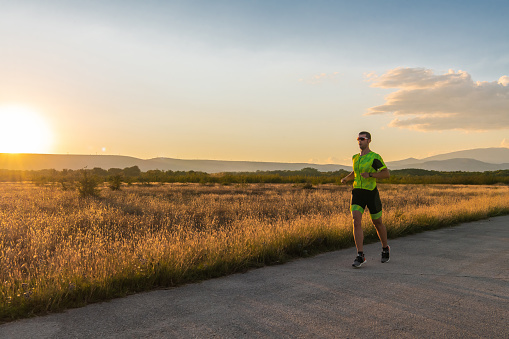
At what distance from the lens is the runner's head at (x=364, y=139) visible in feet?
22.8

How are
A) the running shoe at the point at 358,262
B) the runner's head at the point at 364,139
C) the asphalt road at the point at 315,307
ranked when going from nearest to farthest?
the asphalt road at the point at 315,307, the running shoe at the point at 358,262, the runner's head at the point at 364,139

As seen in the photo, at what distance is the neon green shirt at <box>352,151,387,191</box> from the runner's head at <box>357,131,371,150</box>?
0.16 m

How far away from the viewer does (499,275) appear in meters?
6.39

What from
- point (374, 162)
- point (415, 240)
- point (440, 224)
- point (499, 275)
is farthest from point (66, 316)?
point (440, 224)

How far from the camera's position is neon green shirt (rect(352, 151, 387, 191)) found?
6.87 m

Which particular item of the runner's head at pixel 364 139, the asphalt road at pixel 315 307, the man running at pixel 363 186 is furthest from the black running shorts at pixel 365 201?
the asphalt road at pixel 315 307

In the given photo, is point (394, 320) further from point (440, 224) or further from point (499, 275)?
point (440, 224)

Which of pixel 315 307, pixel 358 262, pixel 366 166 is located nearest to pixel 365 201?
pixel 366 166

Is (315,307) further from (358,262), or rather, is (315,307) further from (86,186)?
(86,186)

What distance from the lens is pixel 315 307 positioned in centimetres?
470

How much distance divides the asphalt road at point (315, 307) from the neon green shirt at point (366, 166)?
149 cm

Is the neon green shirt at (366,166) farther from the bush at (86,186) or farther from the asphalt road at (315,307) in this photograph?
the bush at (86,186)

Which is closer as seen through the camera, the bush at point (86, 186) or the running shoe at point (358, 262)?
the running shoe at point (358, 262)

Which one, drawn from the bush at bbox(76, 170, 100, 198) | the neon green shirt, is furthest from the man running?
the bush at bbox(76, 170, 100, 198)
